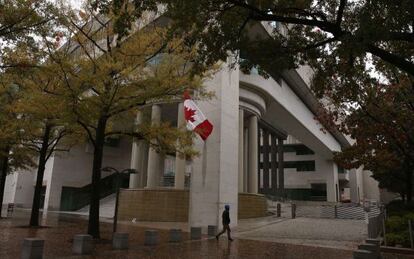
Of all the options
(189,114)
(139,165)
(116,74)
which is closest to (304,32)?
(116,74)

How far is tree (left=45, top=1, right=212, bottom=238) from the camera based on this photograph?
13609mm

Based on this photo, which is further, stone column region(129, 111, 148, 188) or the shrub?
stone column region(129, 111, 148, 188)

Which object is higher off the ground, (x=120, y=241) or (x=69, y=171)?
(x=69, y=171)

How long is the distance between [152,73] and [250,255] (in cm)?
759

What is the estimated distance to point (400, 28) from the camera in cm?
911

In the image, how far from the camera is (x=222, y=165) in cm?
2309

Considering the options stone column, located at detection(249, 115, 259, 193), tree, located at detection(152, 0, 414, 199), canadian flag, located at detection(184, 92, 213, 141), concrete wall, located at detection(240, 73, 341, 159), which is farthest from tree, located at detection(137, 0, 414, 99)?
stone column, located at detection(249, 115, 259, 193)

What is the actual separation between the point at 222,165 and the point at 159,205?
21.9 ft

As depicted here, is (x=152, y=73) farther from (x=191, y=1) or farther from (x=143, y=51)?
(x=191, y=1)

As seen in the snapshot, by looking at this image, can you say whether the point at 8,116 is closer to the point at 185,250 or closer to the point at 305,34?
the point at 185,250

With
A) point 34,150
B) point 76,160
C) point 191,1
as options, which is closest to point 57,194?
point 76,160

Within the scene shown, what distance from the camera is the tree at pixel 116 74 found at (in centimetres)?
1361

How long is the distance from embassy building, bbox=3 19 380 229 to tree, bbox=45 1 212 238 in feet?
6.66

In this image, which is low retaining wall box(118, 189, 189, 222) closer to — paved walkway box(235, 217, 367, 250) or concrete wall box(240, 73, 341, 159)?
paved walkway box(235, 217, 367, 250)
